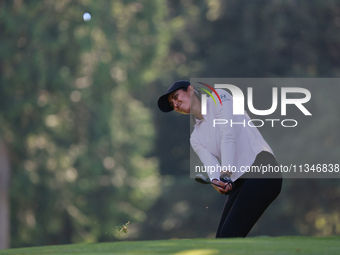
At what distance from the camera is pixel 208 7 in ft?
109

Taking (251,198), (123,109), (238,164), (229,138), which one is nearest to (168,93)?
(229,138)

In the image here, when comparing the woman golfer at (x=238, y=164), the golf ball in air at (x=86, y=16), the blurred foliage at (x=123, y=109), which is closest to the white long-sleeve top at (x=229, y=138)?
the woman golfer at (x=238, y=164)

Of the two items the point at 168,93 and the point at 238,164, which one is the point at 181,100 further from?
the point at 238,164

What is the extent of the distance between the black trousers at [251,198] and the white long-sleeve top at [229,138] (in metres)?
0.08

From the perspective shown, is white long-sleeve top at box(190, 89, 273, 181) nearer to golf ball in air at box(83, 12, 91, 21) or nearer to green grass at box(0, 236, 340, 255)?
green grass at box(0, 236, 340, 255)

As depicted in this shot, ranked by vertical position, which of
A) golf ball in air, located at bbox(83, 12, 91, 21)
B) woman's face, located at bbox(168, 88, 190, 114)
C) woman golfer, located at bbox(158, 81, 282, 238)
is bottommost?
golf ball in air, located at bbox(83, 12, 91, 21)

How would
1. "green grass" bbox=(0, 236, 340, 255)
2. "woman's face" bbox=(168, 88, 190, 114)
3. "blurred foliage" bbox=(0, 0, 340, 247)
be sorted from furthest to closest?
"blurred foliage" bbox=(0, 0, 340, 247), "woman's face" bbox=(168, 88, 190, 114), "green grass" bbox=(0, 236, 340, 255)

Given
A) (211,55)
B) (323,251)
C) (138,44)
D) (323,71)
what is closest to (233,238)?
(323,251)

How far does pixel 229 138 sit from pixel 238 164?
248 millimetres

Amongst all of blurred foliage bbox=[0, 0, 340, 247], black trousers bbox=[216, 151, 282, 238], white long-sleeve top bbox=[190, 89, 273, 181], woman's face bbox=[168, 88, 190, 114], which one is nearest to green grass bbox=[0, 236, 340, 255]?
black trousers bbox=[216, 151, 282, 238]

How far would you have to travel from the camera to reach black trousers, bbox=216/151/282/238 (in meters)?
7.01

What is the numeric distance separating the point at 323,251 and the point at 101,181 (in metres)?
21.9

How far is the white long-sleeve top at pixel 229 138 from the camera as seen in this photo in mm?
7047

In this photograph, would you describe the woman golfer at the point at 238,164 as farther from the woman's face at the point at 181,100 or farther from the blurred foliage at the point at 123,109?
the blurred foliage at the point at 123,109
